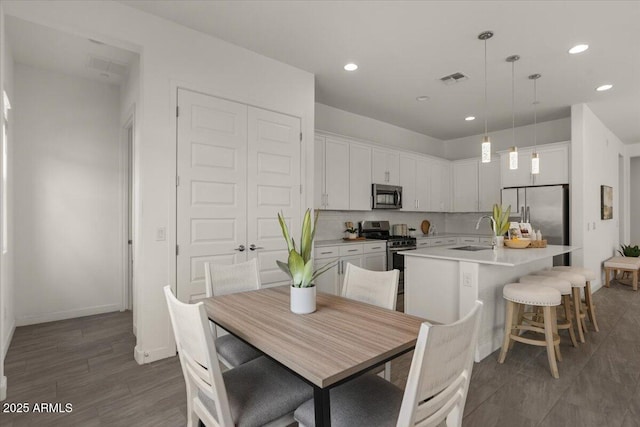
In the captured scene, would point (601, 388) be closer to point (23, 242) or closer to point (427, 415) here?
point (427, 415)

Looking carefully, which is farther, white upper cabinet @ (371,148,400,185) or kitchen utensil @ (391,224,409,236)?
kitchen utensil @ (391,224,409,236)

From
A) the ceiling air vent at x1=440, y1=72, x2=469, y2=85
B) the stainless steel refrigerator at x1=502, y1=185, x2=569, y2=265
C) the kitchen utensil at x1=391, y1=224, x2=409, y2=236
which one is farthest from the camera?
the kitchen utensil at x1=391, y1=224, x2=409, y2=236

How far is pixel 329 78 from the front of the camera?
13.1 ft

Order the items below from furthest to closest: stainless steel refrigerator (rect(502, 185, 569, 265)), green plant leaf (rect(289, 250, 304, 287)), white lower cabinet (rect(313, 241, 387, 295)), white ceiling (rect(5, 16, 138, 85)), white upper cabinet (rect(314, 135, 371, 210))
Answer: stainless steel refrigerator (rect(502, 185, 569, 265))
white upper cabinet (rect(314, 135, 371, 210))
white lower cabinet (rect(313, 241, 387, 295))
white ceiling (rect(5, 16, 138, 85))
green plant leaf (rect(289, 250, 304, 287))

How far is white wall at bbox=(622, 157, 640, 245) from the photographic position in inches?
308

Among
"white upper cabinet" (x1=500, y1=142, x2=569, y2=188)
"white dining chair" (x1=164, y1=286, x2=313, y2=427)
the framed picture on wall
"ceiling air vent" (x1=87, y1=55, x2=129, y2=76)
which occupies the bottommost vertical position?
"white dining chair" (x1=164, y1=286, x2=313, y2=427)

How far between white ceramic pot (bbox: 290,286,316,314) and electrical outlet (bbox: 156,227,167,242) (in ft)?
5.33

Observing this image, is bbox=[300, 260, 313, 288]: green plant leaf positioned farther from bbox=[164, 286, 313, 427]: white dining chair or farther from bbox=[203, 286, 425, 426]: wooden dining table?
bbox=[164, 286, 313, 427]: white dining chair

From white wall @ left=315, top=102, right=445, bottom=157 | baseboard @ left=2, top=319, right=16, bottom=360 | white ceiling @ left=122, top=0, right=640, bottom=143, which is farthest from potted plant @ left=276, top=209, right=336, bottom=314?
white wall @ left=315, top=102, right=445, bottom=157

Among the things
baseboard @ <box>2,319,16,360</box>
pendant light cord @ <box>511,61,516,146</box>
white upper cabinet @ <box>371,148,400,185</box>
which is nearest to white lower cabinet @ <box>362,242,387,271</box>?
white upper cabinet @ <box>371,148,400,185</box>

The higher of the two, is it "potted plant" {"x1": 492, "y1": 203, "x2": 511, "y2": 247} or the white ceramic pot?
"potted plant" {"x1": 492, "y1": 203, "x2": 511, "y2": 247}

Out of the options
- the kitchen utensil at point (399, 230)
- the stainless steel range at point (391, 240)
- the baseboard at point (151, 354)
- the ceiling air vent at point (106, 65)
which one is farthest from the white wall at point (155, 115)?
the kitchen utensil at point (399, 230)

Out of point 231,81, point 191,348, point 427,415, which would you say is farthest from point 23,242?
point 427,415

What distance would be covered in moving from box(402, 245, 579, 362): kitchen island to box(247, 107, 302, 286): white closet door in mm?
1370
